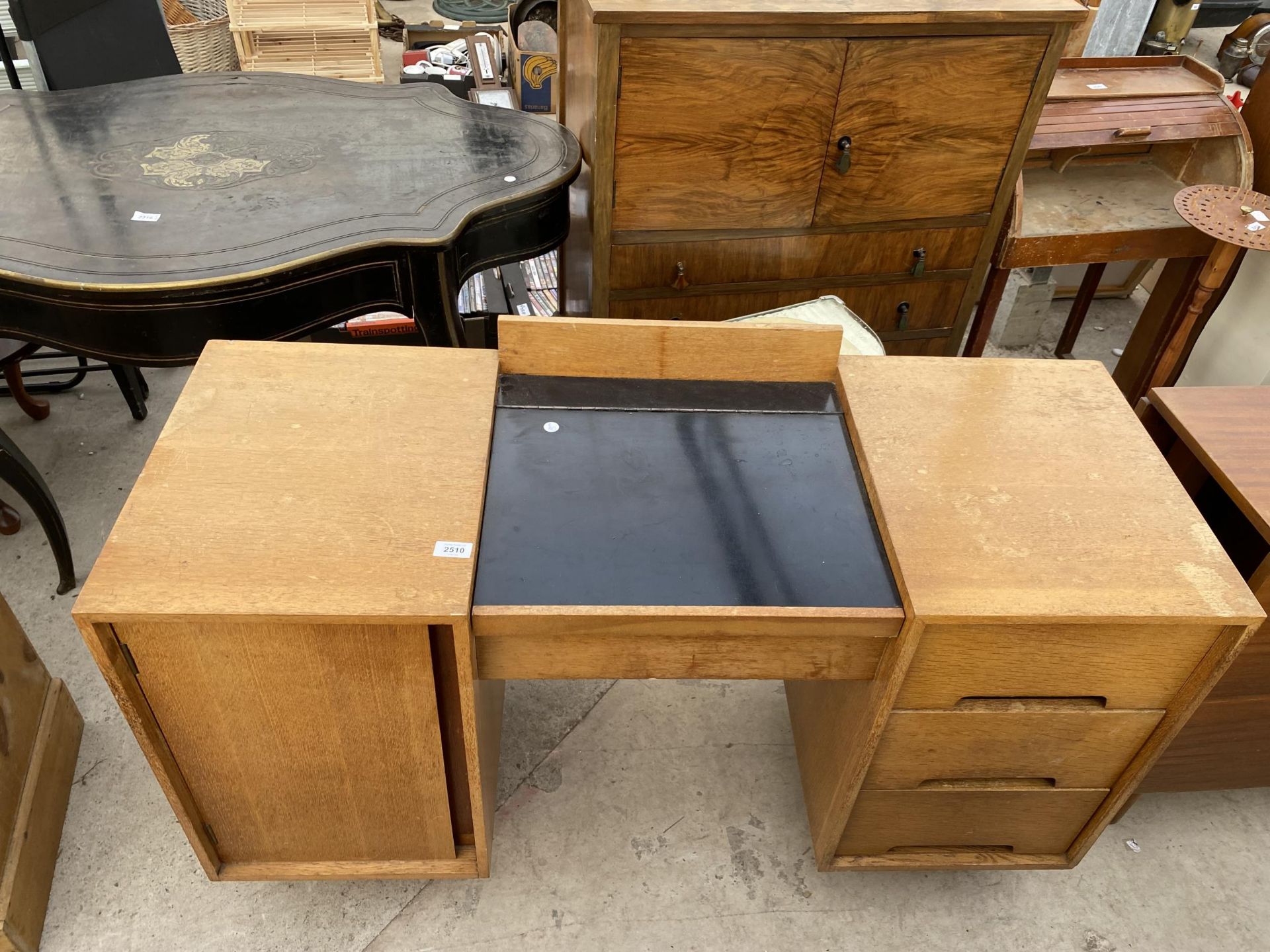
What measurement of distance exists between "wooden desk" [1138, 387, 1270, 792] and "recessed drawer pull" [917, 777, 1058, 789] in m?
0.42

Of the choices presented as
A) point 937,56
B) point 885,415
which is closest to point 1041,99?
point 937,56

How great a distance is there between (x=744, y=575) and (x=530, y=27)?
3.66 metres

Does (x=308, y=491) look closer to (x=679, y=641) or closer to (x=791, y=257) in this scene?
(x=679, y=641)

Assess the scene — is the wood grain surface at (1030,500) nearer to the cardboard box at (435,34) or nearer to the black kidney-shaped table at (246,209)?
the black kidney-shaped table at (246,209)

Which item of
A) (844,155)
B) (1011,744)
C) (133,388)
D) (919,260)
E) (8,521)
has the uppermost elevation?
(844,155)

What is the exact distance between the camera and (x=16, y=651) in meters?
1.73

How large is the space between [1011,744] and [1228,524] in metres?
0.65

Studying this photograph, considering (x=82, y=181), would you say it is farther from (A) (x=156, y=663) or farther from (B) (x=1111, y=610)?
(B) (x=1111, y=610)

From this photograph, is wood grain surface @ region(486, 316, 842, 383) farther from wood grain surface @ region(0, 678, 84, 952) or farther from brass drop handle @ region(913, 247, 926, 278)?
wood grain surface @ region(0, 678, 84, 952)

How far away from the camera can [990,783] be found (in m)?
1.51

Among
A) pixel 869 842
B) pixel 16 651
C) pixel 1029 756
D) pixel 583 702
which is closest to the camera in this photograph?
pixel 1029 756

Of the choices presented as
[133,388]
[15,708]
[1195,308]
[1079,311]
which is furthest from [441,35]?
[15,708]

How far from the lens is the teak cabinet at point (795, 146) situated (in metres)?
2.01

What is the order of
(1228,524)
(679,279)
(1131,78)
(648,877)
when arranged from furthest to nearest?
(1131,78), (679,279), (648,877), (1228,524)
